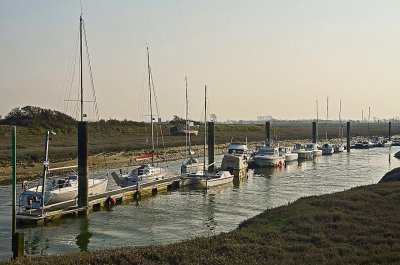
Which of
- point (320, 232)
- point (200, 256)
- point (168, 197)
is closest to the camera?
point (200, 256)

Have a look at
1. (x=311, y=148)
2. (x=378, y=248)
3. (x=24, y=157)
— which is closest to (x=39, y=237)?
(x=378, y=248)

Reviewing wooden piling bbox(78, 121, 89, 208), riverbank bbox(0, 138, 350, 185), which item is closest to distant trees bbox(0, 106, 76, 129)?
riverbank bbox(0, 138, 350, 185)

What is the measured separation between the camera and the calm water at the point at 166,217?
82.3 feet

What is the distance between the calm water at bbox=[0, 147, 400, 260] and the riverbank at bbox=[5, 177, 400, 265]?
5.82 m

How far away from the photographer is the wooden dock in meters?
28.9

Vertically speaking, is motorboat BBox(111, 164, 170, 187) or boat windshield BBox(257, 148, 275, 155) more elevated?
boat windshield BBox(257, 148, 275, 155)

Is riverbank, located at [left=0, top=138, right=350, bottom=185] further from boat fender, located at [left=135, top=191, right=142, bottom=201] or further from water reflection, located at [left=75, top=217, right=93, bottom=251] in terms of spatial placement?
water reflection, located at [left=75, top=217, right=93, bottom=251]

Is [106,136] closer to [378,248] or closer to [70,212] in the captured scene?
[70,212]

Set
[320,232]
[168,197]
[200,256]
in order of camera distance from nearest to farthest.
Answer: [200,256], [320,232], [168,197]

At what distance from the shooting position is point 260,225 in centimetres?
2233

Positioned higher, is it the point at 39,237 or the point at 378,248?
the point at 378,248

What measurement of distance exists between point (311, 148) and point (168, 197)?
54592 mm

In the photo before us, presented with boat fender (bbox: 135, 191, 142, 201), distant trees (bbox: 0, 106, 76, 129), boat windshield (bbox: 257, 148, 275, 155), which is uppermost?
distant trees (bbox: 0, 106, 76, 129)

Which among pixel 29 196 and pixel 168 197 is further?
pixel 168 197
